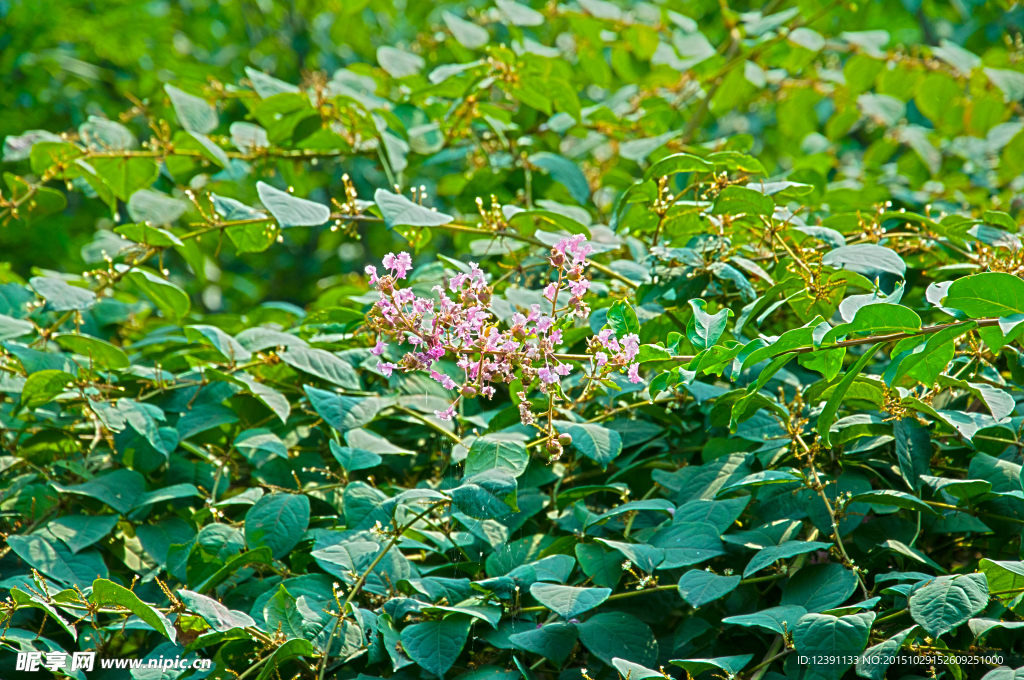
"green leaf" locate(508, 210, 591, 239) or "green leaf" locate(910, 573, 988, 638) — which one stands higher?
"green leaf" locate(508, 210, 591, 239)

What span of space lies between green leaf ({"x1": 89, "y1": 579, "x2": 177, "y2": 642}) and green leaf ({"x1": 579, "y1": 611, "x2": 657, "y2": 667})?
2.22 ft

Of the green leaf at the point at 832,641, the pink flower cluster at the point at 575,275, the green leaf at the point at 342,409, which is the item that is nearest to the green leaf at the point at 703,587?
the green leaf at the point at 832,641

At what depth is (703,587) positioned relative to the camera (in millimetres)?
1185

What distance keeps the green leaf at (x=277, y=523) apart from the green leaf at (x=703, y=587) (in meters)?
0.71

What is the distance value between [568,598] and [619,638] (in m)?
0.13

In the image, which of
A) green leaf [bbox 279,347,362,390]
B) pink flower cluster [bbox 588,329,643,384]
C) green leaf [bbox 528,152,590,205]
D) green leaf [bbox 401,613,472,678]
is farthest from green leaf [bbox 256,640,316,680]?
green leaf [bbox 528,152,590,205]

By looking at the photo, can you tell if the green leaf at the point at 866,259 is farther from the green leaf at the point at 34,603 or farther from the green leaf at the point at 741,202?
the green leaf at the point at 34,603

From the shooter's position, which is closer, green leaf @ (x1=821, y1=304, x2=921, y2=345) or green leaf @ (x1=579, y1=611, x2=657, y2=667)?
green leaf @ (x1=821, y1=304, x2=921, y2=345)

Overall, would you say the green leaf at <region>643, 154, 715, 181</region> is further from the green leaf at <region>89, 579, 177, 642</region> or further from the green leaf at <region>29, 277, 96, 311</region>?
the green leaf at <region>29, 277, 96, 311</region>

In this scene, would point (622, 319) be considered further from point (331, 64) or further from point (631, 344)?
point (331, 64)

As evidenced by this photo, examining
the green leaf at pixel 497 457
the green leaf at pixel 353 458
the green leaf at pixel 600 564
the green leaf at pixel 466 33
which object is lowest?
the green leaf at pixel 600 564

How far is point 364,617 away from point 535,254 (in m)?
0.93

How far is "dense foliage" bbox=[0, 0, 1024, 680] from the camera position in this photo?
3.87 ft

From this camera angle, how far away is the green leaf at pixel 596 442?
4.40ft
